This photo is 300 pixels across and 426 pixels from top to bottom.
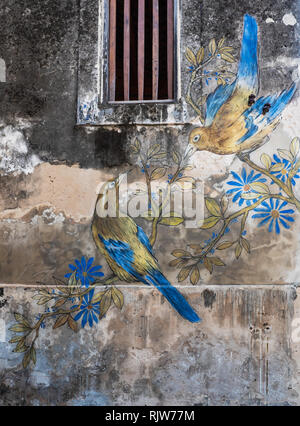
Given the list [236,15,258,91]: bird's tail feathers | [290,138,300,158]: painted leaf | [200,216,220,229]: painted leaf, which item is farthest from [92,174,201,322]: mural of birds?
[290,138,300,158]: painted leaf

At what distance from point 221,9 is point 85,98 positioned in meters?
1.93

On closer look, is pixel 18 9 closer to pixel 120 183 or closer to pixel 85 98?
pixel 85 98

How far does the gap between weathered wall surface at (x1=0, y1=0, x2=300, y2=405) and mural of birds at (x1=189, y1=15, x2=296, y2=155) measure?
0.28ft

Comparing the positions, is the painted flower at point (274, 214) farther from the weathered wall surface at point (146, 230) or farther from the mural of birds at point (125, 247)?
the mural of birds at point (125, 247)

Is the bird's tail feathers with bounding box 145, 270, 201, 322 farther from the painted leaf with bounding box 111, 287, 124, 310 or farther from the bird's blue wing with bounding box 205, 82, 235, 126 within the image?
the bird's blue wing with bounding box 205, 82, 235, 126

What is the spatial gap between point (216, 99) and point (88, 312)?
2893 millimetres

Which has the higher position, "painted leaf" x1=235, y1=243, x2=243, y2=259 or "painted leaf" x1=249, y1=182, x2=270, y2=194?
"painted leaf" x1=249, y1=182, x2=270, y2=194

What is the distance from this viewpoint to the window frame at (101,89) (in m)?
5.37

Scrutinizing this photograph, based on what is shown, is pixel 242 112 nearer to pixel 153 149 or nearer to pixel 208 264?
pixel 153 149

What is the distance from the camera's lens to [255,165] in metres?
5.27

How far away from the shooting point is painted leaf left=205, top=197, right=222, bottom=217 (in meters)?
5.26

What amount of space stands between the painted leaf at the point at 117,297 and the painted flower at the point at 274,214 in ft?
5.82

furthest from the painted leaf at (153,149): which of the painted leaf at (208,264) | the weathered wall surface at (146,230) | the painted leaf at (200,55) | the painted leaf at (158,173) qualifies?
the painted leaf at (208,264)
